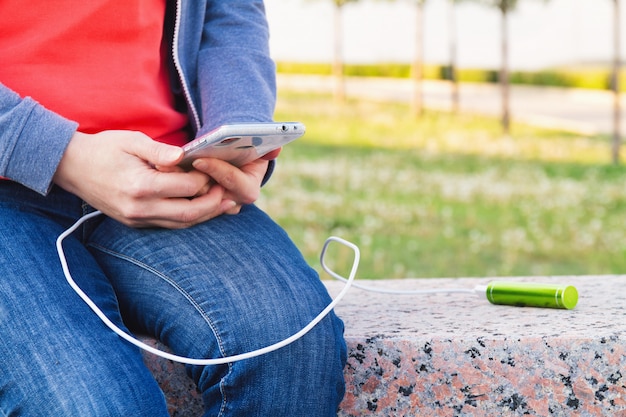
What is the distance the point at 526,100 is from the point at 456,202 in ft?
57.4

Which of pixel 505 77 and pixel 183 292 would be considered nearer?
pixel 183 292

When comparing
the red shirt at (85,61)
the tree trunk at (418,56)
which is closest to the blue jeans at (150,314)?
the red shirt at (85,61)

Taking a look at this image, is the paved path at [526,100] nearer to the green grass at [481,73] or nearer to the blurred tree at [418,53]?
the green grass at [481,73]

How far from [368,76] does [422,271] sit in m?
31.4

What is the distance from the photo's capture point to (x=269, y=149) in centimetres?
175

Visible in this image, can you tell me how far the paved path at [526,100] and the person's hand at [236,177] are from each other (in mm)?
14010

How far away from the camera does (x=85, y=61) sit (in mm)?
1852

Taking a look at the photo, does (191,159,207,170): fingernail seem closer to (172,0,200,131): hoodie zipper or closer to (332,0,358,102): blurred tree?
(172,0,200,131): hoodie zipper

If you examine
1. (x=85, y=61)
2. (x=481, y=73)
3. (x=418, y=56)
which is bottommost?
(x=481, y=73)

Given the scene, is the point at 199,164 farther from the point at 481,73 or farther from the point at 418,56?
the point at 481,73

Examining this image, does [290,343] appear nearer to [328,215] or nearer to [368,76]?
[328,215]

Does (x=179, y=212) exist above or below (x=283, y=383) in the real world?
above

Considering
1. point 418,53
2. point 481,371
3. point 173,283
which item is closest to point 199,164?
point 173,283

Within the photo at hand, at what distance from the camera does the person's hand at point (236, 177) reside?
66.7 inches
